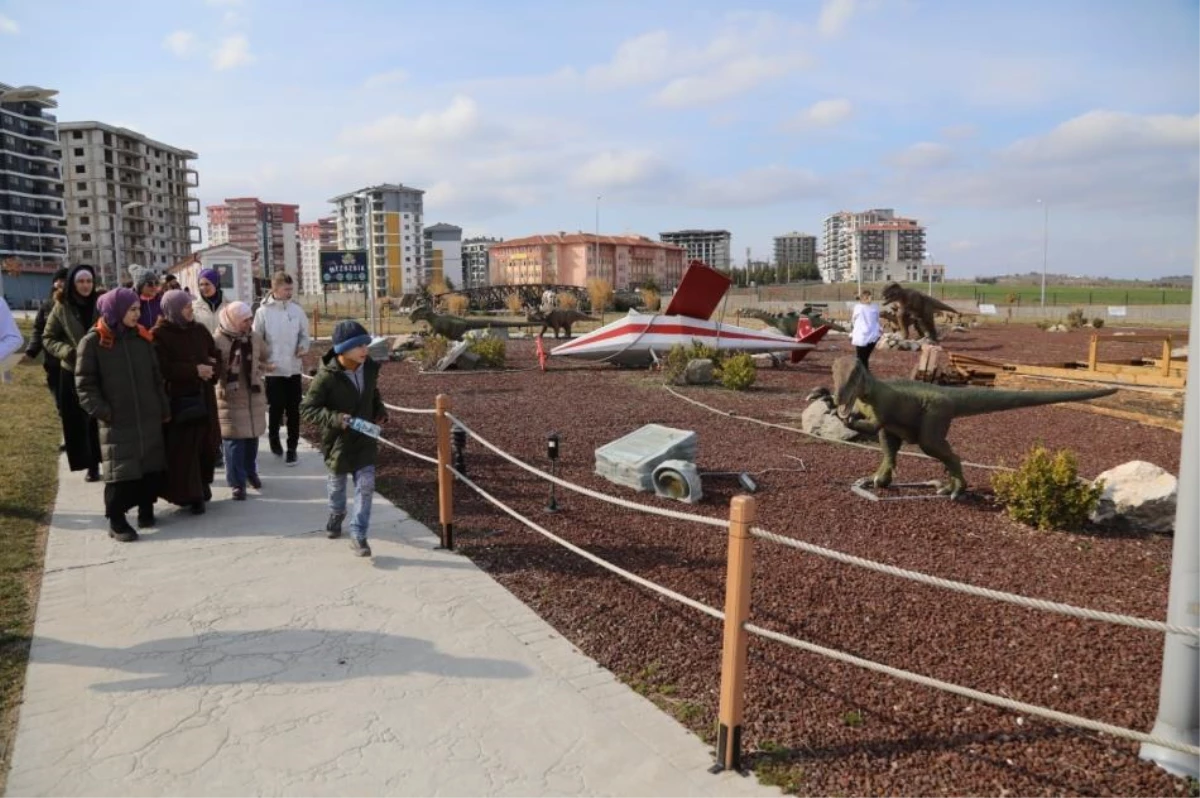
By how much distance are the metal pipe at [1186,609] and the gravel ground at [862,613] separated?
15 cm

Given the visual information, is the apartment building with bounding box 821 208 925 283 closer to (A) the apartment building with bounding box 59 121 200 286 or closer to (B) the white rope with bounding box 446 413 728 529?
(A) the apartment building with bounding box 59 121 200 286

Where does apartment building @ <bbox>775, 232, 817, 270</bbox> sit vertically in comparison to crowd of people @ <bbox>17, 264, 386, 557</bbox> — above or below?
above

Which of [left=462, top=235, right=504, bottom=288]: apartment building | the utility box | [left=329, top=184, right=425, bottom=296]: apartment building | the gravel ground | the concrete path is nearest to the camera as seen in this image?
the concrete path

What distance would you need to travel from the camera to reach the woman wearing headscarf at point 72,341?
652 centimetres

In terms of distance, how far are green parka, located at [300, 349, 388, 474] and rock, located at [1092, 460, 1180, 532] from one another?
5200mm

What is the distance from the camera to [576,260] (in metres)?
106

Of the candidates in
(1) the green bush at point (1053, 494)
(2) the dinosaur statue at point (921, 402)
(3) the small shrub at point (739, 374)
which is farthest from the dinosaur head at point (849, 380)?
(3) the small shrub at point (739, 374)

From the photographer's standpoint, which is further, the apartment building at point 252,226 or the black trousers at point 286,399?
the apartment building at point 252,226

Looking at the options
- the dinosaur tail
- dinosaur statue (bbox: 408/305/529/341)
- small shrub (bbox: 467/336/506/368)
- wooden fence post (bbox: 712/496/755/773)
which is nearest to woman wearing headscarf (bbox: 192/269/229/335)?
wooden fence post (bbox: 712/496/755/773)

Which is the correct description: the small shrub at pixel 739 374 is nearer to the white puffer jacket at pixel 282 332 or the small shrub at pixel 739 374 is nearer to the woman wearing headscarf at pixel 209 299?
the white puffer jacket at pixel 282 332

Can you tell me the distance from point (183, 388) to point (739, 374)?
30.6 feet

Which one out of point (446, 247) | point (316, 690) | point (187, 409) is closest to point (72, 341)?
point (187, 409)

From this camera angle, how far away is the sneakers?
5.78 metres

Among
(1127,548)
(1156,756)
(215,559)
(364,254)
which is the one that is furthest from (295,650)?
(364,254)
